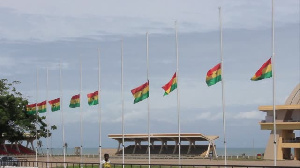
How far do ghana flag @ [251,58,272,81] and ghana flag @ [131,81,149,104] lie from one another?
10.9m

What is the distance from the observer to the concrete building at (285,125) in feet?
247

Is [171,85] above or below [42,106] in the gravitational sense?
above

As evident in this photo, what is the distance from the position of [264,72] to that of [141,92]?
12.0m

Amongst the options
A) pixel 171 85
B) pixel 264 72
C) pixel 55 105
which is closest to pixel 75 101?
pixel 55 105

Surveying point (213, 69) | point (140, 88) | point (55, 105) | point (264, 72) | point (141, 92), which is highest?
point (213, 69)

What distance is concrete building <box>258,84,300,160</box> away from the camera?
247 feet

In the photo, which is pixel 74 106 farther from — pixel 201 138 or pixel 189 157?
pixel 201 138

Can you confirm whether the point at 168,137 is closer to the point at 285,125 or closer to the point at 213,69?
the point at 285,125

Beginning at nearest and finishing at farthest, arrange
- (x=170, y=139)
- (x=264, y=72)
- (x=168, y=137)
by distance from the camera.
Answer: (x=264, y=72)
(x=168, y=137)
(x=170, y=139)

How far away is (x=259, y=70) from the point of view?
3922 cm

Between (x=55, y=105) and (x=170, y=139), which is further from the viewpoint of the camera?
(x=170, y=139)

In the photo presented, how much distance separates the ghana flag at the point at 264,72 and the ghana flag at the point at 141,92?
430 inches

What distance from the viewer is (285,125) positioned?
75.2 m

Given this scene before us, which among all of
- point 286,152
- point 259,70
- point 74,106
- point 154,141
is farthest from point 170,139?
point 259,70
